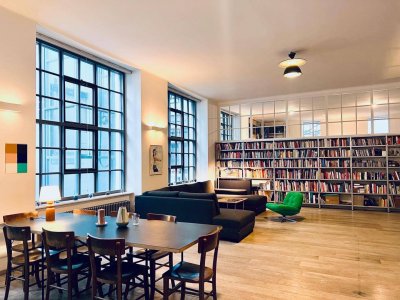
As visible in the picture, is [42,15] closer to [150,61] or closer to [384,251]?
[150,61]

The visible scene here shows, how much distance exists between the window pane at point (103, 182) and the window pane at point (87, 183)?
0.54ft

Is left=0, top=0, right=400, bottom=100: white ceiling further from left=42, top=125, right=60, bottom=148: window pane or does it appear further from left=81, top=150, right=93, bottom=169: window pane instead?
left=81, top=150, right=93, bottom=169: window pane

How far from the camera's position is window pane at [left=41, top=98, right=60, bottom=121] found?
183 inches

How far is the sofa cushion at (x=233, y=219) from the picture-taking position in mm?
4945

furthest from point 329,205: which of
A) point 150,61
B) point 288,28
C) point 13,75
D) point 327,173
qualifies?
point 13,75

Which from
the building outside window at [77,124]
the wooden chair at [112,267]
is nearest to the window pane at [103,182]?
the building outside window at [77,124]

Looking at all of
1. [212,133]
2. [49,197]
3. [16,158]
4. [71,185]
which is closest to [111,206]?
[71,185]

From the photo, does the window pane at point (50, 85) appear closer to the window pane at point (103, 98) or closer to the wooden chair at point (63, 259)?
the window pane at point (103, 98)

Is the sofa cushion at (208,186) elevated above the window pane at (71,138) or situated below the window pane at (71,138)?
below

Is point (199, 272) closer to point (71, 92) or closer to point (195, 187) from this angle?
point (71, 92)

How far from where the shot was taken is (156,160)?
21.9 ft

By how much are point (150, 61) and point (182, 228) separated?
3.89 meters

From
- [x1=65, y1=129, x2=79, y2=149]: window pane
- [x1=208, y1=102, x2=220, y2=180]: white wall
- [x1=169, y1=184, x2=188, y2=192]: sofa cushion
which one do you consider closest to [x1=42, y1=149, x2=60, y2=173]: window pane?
[x1=65, y1=129, x2=79, y2=149]: window pane

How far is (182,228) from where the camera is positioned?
9.62ft
